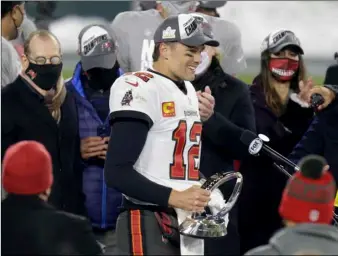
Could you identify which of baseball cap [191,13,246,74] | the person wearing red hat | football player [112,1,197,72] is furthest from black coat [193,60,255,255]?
the person wearing red hat

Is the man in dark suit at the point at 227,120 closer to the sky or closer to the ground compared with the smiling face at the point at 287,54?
closer to the ground

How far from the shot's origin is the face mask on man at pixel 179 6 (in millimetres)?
6400

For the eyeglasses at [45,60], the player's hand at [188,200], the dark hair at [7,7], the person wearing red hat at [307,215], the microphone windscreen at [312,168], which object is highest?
the dark hair at [7,7]

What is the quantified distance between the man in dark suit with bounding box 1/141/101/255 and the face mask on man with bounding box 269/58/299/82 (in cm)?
247

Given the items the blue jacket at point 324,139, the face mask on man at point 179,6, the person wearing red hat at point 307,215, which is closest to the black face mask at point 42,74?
the blue jacket at point 324,139

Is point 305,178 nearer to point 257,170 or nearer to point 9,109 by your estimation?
point 9,109

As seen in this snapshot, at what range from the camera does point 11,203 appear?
11.4 ft

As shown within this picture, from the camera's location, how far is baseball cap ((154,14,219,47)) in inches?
169

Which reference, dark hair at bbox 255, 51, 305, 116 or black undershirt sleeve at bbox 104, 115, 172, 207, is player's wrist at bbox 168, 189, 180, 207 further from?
dark hair at bbox 255, 51, 305, 116

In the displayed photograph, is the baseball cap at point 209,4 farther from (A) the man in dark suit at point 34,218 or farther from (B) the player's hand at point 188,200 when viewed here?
(A) the man in dark suit at point 34,218

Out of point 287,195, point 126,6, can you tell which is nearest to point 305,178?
point 287,195

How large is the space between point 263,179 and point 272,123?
32 centimetres

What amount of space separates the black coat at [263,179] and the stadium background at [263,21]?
2.44 meters

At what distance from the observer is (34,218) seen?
3.43 metres
